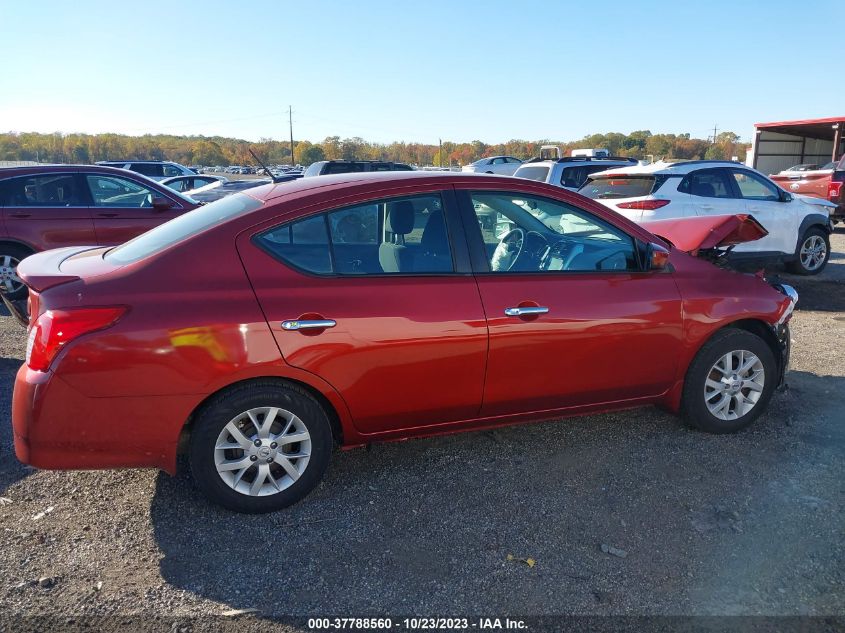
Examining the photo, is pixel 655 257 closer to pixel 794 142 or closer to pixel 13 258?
pixel 13 258

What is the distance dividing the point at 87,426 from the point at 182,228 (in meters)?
1.11

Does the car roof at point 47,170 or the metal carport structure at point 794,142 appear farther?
the metal carport structure at point 794,142

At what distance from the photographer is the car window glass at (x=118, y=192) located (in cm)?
817

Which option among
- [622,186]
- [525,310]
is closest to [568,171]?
[622,186]

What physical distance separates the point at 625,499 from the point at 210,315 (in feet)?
7.57

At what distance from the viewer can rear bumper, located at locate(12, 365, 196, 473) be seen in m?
2.87

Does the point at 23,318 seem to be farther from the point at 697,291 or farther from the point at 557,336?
the point at 697,291

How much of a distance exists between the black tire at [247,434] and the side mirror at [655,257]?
210 centimetres

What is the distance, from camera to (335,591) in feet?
8.81

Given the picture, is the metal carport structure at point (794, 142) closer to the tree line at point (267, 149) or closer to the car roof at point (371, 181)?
the car roof at point (371, 181)

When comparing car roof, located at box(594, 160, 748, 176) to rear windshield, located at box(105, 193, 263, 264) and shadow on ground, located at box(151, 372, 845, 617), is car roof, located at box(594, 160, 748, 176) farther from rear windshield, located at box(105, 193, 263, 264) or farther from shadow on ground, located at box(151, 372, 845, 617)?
rear windshield, located at box(105, 193, 263, 264)

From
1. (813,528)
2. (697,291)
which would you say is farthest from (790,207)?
(813,528)

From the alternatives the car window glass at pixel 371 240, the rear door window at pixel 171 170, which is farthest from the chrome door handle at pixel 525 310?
the rear door window at pixel 171 170

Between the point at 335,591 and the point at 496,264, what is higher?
the point at 496,264
